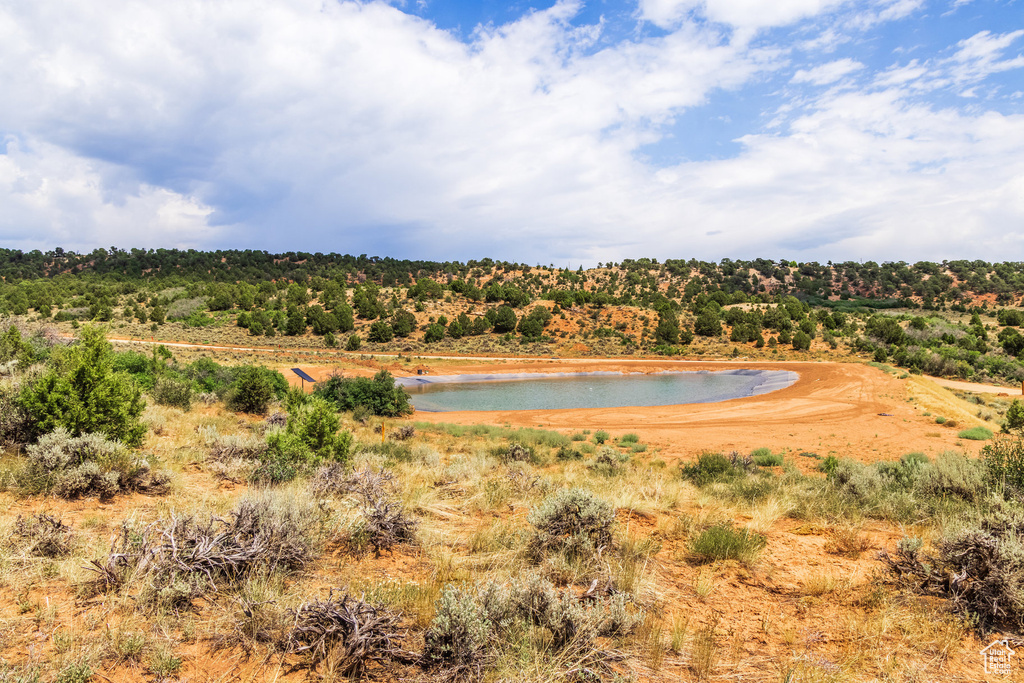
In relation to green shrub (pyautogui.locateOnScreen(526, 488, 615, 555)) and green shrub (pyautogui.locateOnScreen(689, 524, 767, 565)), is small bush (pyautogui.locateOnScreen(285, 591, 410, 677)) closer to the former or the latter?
green shrub (pyautogui.locateOnScreen(526, 488, 615, 555))

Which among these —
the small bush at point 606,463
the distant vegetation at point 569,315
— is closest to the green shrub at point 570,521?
the small bush at point 606,463

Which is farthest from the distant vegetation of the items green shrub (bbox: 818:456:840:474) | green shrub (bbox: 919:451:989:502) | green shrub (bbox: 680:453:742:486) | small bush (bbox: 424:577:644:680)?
small bush (bbox: 424:577:644:680)

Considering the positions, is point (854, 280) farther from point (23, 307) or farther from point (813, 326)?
point (23, 307)

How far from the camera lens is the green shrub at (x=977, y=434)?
50.9ft

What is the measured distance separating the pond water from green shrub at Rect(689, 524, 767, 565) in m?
20.8

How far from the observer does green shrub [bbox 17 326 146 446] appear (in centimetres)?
724

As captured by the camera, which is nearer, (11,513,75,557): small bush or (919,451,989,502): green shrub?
(11,513,75,557): small bush

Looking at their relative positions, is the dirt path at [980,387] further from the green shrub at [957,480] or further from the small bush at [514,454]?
the small bush at [514,454]

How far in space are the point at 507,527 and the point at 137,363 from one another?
62.0 feet

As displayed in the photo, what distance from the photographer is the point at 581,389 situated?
3359 centimetres

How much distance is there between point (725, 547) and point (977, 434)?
54.4 feet

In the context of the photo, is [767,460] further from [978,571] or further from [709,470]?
[978,571]

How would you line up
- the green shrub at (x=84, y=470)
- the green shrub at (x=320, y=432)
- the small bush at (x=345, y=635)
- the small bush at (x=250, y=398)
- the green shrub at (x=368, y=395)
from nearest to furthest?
the small bush at (x=345, y=635) → the green shrub at (x=84, y=470) → the green shrub at (x=320, y=432) → the small bush at (x=250, y=398) → the green shrub at (x=368, y=395)

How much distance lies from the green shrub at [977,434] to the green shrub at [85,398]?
877 inches
